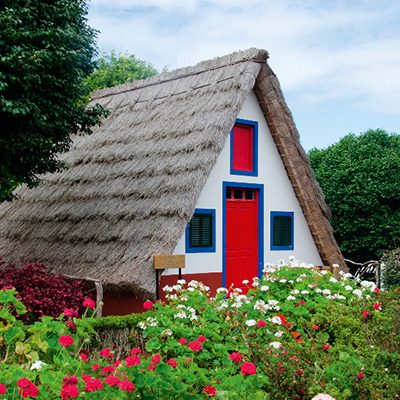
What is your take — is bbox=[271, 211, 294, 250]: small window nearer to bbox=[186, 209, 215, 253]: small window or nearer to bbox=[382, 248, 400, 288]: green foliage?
bbox=[186, 209, 215, 253]: small window

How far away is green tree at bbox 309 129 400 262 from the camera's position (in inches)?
837

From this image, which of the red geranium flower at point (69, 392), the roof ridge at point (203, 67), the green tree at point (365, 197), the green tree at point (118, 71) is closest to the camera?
the red geranium flower at point (69, 392)

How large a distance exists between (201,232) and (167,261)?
1.95 meters

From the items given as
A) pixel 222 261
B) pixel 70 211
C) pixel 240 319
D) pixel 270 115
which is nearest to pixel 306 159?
pixel 270 115

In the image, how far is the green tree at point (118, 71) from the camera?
2794cm

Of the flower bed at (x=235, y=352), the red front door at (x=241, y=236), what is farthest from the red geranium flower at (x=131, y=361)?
the red front door at (x=241, y=236)

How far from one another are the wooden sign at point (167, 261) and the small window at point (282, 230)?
380 cm

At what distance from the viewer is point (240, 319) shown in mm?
7184

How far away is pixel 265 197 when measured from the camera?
1455cm

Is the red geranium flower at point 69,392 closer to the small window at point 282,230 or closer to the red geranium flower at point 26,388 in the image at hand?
the red geranium flower at point 26,388

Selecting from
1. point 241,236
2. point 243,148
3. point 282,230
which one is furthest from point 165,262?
point 282,230

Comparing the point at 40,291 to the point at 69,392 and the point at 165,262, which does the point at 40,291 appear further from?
the point at 69,392

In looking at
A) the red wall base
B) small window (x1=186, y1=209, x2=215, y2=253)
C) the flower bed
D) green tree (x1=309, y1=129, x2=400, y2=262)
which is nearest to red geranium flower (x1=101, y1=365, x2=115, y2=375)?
the flower bed

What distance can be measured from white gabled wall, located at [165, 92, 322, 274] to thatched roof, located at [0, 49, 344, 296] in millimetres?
196
